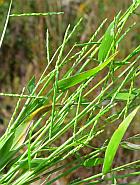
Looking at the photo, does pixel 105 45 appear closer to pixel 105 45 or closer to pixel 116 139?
pixel 105 45

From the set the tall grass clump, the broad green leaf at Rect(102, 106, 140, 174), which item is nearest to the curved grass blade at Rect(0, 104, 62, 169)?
the tall grass clump

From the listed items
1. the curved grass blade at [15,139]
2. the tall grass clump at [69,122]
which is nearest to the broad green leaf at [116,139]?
the tall grass clump at [69,122]

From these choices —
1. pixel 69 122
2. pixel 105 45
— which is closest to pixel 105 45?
pixel 105 45

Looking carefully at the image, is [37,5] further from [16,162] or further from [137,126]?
[16,162]

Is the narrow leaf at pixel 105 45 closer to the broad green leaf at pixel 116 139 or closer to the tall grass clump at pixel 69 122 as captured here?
the tall grass clump at pixel 69 122

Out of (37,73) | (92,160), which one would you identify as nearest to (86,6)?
(37,73)

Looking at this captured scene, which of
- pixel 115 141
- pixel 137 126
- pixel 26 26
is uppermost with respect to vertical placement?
pixel 115 141

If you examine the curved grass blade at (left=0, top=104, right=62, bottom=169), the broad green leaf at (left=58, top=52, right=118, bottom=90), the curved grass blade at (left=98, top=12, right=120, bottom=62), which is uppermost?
Answer: the curved grass blade at (left=98, top=12, right=120, bottom=62)

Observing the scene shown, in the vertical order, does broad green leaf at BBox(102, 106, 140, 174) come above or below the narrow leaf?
below

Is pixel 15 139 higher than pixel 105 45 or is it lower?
lower

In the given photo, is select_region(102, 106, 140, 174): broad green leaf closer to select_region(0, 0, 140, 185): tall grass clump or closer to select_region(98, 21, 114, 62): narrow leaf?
select_region(0, 0, 140, 185): tall grass clump

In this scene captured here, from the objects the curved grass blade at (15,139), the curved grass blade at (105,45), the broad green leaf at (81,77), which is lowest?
the curved grass blade at (15,139)
